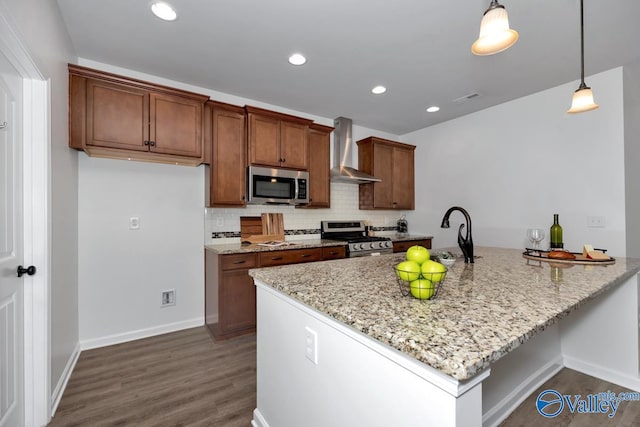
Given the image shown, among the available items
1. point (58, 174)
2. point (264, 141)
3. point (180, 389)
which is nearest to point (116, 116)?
point (58, 174)

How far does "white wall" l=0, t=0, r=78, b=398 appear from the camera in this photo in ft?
4.90

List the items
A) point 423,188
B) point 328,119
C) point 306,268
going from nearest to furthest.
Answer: point 306,268
point 328,119
point 423,188

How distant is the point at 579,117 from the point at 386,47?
88.5 inches

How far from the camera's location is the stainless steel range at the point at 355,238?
136 inches

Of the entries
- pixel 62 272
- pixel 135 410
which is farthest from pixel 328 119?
pixel 135 410

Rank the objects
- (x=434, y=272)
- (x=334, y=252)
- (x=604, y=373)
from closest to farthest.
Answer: (x=434, y=272)
(x=604, y=373)
(x=334, y=252)

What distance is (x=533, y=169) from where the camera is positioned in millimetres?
3221

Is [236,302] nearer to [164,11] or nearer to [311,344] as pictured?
[311,344]

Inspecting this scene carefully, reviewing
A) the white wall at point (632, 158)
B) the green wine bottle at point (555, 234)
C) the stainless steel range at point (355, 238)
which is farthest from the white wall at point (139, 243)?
the white wall at point (632, 158)

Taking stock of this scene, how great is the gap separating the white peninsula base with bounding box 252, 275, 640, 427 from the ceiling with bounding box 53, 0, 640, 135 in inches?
74.0

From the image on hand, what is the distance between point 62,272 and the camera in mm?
1993

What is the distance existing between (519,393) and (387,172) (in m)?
3.17

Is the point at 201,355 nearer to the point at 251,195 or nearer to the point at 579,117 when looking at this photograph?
the point at 251,195

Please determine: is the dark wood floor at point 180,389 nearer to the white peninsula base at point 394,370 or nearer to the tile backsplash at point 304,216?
the white peninsula base at point 394,370
